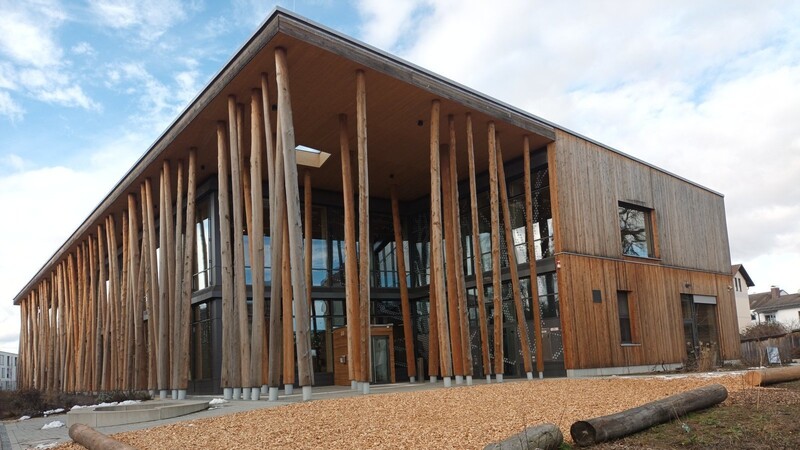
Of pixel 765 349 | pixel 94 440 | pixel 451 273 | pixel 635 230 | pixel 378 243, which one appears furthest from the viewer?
pixel 378 243

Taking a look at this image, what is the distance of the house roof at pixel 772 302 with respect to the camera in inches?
2391

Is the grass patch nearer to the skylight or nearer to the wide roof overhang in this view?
the wide roof overhang

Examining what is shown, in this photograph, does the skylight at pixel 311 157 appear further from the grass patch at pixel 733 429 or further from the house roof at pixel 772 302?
the house roof at pixel 772 302

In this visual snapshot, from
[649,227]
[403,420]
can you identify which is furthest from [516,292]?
[403,420]

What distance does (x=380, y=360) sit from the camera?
2386 cm

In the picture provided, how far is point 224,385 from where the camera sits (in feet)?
54.6

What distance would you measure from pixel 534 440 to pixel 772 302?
65947 mm

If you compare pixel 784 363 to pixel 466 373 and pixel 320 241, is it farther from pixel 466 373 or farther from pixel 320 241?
pixel 320 241

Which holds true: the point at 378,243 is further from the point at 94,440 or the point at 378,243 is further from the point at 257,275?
the point at 94,440

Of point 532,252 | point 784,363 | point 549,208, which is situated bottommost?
point 784,363

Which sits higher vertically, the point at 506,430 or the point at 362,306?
the point at 362,306

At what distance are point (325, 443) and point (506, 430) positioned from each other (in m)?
2.16

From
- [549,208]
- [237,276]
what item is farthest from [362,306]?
[549,208]

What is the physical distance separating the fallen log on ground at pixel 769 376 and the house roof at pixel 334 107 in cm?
943
